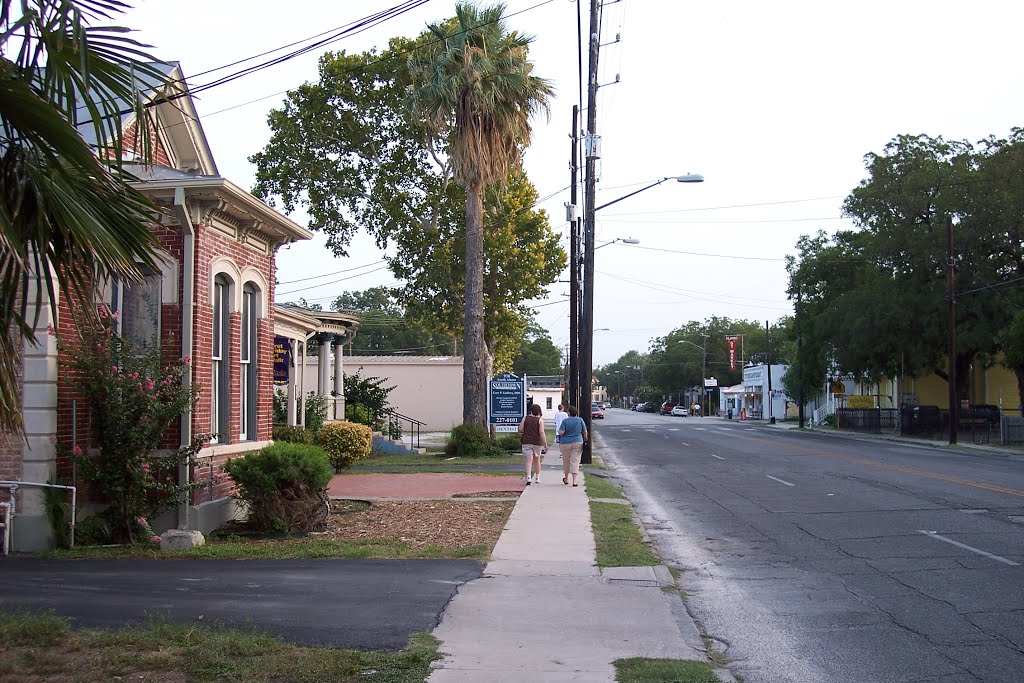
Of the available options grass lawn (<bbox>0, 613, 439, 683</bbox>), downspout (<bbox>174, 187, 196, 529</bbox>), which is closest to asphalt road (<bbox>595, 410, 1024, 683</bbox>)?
grass lawn (<bbox>0, 613, 439, 683</bbox>)

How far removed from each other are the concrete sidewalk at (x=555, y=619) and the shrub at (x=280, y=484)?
262cm

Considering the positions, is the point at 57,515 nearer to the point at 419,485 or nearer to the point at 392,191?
the point at 419,485

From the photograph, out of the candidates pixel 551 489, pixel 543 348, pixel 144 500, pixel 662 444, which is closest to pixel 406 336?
pixel 543 348

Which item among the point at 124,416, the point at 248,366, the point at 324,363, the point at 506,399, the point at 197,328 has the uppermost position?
the point at 197,328

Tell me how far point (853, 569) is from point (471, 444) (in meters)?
18.4

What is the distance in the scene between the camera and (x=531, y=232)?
34.1 meters

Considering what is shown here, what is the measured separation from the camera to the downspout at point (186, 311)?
11.6 m

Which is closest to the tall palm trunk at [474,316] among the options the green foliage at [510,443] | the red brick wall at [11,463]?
the green foliage at [510,443]

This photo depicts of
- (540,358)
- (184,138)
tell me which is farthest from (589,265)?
(540,358)

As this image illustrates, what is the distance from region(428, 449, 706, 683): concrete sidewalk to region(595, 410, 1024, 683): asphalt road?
47cm

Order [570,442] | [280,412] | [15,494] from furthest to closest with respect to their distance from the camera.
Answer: [280,412] → [570,442] → [15,494]

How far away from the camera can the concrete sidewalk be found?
6387 millimetres

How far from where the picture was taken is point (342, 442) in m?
20.9

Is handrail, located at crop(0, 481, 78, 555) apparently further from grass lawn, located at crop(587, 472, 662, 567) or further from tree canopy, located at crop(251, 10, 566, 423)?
tree canopy, located at crop(251, 10, 566, 423)
